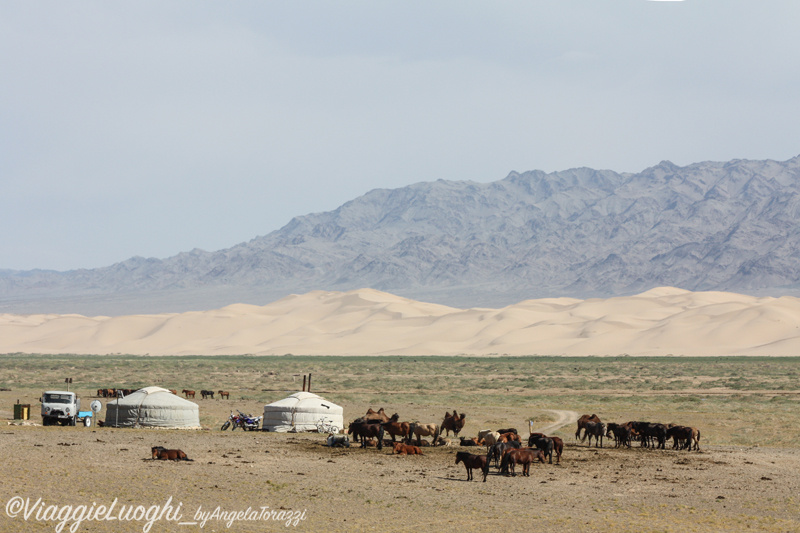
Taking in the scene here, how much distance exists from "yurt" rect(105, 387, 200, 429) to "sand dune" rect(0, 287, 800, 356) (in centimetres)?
9564

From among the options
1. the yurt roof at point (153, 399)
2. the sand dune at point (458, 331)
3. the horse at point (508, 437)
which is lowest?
the horse at point (508, 437)

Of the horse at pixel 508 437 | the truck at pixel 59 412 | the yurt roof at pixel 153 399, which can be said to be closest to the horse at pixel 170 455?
the horse at pixel 508 437

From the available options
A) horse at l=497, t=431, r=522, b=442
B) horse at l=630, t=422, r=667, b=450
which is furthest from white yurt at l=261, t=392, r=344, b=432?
horse at l=630, t=422, r=667, b=450

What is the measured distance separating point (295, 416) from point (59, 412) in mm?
9166

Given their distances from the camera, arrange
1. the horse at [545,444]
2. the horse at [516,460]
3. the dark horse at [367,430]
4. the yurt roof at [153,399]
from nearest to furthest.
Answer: the horse at [516,460]
the horse at [545,444]
the dark horse at [367,430]
the yurt roof at [153,399]

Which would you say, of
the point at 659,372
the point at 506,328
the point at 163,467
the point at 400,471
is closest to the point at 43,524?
the point at 163,467

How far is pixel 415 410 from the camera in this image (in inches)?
1796

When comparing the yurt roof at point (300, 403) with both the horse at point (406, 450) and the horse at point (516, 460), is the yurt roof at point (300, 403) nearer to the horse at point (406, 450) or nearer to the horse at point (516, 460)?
the horse at point (406, 450)

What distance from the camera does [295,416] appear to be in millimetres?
35188

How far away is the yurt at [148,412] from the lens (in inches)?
1374

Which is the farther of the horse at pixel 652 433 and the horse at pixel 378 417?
the horse at pixel 378 417

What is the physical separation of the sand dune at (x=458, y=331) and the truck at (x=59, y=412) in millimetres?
97851

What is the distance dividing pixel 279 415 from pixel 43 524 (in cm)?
1810

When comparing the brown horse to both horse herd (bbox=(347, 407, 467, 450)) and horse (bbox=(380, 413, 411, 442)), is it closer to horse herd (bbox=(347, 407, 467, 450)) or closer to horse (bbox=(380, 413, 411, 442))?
horse herd (bbox=(347, 407, 467, 450))
